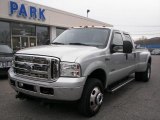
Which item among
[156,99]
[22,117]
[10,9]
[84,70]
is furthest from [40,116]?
[10,9]

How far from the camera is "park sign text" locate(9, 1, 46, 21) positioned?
51.1 feet

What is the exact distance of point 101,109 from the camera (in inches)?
182

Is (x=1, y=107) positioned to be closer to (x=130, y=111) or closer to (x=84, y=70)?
(x=84, y=70)

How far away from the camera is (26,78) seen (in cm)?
398

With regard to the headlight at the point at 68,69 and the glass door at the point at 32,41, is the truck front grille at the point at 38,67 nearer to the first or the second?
the headlight at the point at 68,69

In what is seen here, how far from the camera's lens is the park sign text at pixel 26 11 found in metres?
15.6

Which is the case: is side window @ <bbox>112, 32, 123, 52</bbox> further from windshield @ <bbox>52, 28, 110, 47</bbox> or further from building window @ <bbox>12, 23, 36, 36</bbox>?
building window @ <bbox>12, 23, 36, 36</bbox>

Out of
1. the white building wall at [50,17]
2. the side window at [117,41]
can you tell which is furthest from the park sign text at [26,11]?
the side window at [117,41]

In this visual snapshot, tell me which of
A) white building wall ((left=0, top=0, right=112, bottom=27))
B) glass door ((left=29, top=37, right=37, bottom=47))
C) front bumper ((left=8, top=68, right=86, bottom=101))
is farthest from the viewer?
glass door ((left=29, top=37, right=37, bottom=47))

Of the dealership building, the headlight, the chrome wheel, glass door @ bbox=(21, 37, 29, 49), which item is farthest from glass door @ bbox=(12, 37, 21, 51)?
the headlight

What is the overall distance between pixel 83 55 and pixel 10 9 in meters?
13.1

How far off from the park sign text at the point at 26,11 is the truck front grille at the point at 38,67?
12.5m

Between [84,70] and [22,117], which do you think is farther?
[22,117]

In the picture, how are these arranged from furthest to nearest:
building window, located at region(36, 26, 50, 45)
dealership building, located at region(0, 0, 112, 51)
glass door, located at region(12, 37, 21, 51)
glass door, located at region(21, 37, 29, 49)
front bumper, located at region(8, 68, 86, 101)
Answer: building window, located at region(36, 26, 50, 45)
glass door, located at region(21, 37, 29, 49)
glass door, located at region(12, 37, 21, 51)
dealership building, located at region(0, 0, 112, 51)
front bumper, located at region(8, 68, 86, 101)
